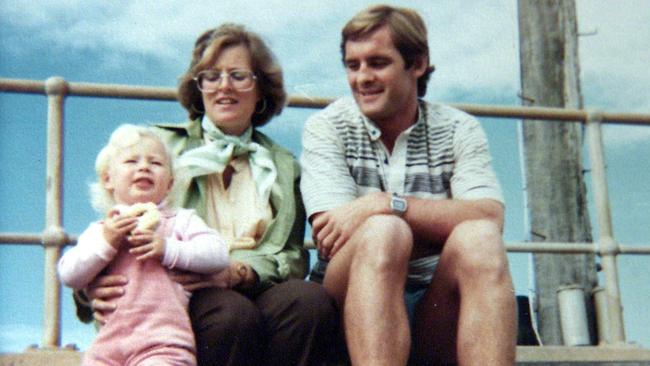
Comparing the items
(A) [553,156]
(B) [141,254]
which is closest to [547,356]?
(B) [141,254]

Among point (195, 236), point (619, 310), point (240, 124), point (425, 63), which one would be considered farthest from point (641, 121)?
point (195, 236)

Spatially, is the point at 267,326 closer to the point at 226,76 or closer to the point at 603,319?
the point at 226,76

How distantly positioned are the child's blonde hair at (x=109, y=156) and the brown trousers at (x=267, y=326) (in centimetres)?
29

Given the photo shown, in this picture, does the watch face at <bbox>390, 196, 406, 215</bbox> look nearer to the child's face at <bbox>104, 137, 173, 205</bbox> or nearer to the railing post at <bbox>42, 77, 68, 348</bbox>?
the child's face at <bbox>104, 137, 173, 205</bbox>

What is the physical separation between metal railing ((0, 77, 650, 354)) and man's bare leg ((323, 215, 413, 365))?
103 centimetres

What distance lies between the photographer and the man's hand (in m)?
2.56

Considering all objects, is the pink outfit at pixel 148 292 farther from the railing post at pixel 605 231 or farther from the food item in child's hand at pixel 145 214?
the railing post at pixel 605 231

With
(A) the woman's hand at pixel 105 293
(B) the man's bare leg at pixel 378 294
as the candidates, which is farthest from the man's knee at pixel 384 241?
(A) the woman's hand at pixel 105 293

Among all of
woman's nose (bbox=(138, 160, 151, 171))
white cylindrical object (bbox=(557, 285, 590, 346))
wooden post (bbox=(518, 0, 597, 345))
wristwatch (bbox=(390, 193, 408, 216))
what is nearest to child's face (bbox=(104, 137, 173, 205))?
woman's nose (bbox=(138, 160, 151, 171))

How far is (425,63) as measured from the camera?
2.89 metres

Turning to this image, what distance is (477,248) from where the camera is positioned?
2.43 meters

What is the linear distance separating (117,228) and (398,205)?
62cm

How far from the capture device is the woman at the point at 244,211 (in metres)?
2.41

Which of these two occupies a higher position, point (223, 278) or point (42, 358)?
point (223, 278)
